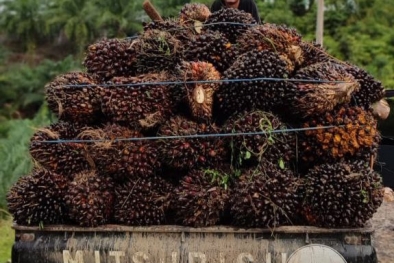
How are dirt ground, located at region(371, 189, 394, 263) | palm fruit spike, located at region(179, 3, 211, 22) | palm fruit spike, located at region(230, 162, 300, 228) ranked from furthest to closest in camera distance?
dirt ground, located at region(371, 189, 394, 263), palm fruit spike, located at region(179, 3, 211, 22), palm fruit spike, located at region(230, 162, 300, 228)

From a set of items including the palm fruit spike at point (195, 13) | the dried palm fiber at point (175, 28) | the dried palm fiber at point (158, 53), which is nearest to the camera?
the dried palm fiber at point (158, 53)

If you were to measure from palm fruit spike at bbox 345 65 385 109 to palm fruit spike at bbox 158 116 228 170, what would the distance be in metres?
0.73

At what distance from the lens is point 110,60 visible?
3.14 m

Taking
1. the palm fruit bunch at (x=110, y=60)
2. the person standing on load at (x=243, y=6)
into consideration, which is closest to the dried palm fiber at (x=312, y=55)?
the palm fruit bunch at (x=110, y=60)

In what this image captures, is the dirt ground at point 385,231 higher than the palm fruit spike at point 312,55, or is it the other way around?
the palm fruit spike at point 312,55

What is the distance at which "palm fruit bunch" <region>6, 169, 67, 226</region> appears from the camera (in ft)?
9.23

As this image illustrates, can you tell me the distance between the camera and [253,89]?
9.23 ft

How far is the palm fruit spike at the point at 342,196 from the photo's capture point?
2646 mm

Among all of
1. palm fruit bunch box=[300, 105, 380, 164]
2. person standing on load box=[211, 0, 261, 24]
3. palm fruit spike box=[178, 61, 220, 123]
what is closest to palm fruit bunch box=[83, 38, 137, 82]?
palm fruit spike box=[178, 61, 220, 123]

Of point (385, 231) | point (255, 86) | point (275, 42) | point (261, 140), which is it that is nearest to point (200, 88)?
point (255, 86)

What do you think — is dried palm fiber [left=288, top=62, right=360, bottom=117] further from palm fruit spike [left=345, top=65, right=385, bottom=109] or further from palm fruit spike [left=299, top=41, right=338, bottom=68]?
palm fruit spike [left=299, top=41, right=338, bottom=68]

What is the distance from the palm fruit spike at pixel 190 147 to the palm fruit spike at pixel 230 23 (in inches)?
26.4

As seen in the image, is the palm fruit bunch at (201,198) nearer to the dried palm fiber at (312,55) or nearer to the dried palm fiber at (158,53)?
the dried palm fiber at (158,53)

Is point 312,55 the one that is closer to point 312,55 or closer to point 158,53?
point 312,55
